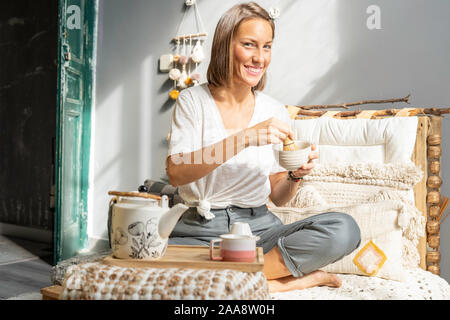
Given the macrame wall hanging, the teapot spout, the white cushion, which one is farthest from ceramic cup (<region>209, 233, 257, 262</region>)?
the macrame wall hanging

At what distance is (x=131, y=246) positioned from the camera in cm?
85

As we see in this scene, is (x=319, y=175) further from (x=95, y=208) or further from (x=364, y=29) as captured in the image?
(x=95, y=208)

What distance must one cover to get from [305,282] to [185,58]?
1.89m

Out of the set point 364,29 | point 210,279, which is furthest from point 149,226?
point 364,29

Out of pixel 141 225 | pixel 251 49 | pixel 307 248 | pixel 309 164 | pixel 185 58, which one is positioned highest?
pixel 185 58

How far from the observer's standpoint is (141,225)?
83 centimetres

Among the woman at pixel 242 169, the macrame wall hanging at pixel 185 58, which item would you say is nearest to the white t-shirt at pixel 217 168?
the woman at pixel 242 169

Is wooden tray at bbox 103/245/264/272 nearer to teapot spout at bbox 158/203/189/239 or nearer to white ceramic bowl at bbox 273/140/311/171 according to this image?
teapot spout at bbox 158/203/189/239

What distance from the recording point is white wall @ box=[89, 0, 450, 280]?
6.87ft

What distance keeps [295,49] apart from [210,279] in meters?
1.94

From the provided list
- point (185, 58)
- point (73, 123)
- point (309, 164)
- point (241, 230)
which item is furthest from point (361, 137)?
point (73, 123)

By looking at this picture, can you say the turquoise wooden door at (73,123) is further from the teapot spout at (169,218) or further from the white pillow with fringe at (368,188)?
the teapot spout at (169,218)

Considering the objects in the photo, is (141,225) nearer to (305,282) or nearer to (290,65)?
(305,282)

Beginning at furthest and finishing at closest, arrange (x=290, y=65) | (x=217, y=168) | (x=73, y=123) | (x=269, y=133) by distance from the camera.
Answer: (x=73, y=123), (x=290, y=65), (x=217, y=168), (x=269, y=133)
